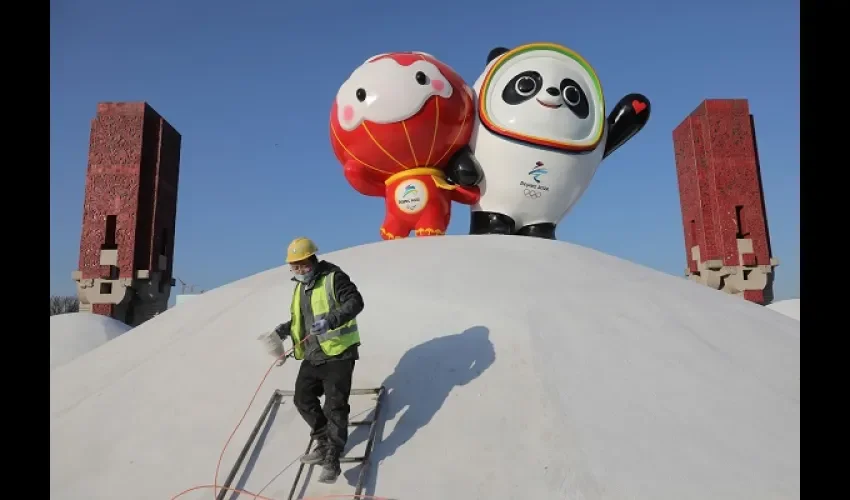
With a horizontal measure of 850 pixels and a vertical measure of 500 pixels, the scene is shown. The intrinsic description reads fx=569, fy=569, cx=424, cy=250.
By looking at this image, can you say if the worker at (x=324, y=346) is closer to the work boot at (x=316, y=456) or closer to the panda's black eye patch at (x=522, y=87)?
the work boot at (x=316, y=456)

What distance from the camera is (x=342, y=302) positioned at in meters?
3.15

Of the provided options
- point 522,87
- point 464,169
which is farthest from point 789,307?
point 464,169

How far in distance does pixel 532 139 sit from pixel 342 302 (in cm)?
450

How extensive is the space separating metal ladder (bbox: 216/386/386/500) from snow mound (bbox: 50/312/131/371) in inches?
239

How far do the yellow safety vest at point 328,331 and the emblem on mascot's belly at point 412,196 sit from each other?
3.92m

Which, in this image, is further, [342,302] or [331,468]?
[342,302]

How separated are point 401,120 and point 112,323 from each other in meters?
7.02

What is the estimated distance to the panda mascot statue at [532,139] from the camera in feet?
22.9

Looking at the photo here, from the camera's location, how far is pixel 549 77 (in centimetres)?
701

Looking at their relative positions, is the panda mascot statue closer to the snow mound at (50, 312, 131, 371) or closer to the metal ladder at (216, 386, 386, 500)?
the metal ladder at (216, 386, 386, 500)

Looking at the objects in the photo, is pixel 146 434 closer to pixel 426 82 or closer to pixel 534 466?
pixel 534 466

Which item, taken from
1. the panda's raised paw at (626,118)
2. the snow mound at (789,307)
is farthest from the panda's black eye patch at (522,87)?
the snow mound at (789,307)

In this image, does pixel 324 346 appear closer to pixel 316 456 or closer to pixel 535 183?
pixel 316 456

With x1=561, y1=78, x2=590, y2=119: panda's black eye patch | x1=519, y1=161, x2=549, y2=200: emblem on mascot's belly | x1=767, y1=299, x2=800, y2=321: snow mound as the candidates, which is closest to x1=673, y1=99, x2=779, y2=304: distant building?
x1=767, y1=299, x2=800, y2=321: snow mound
